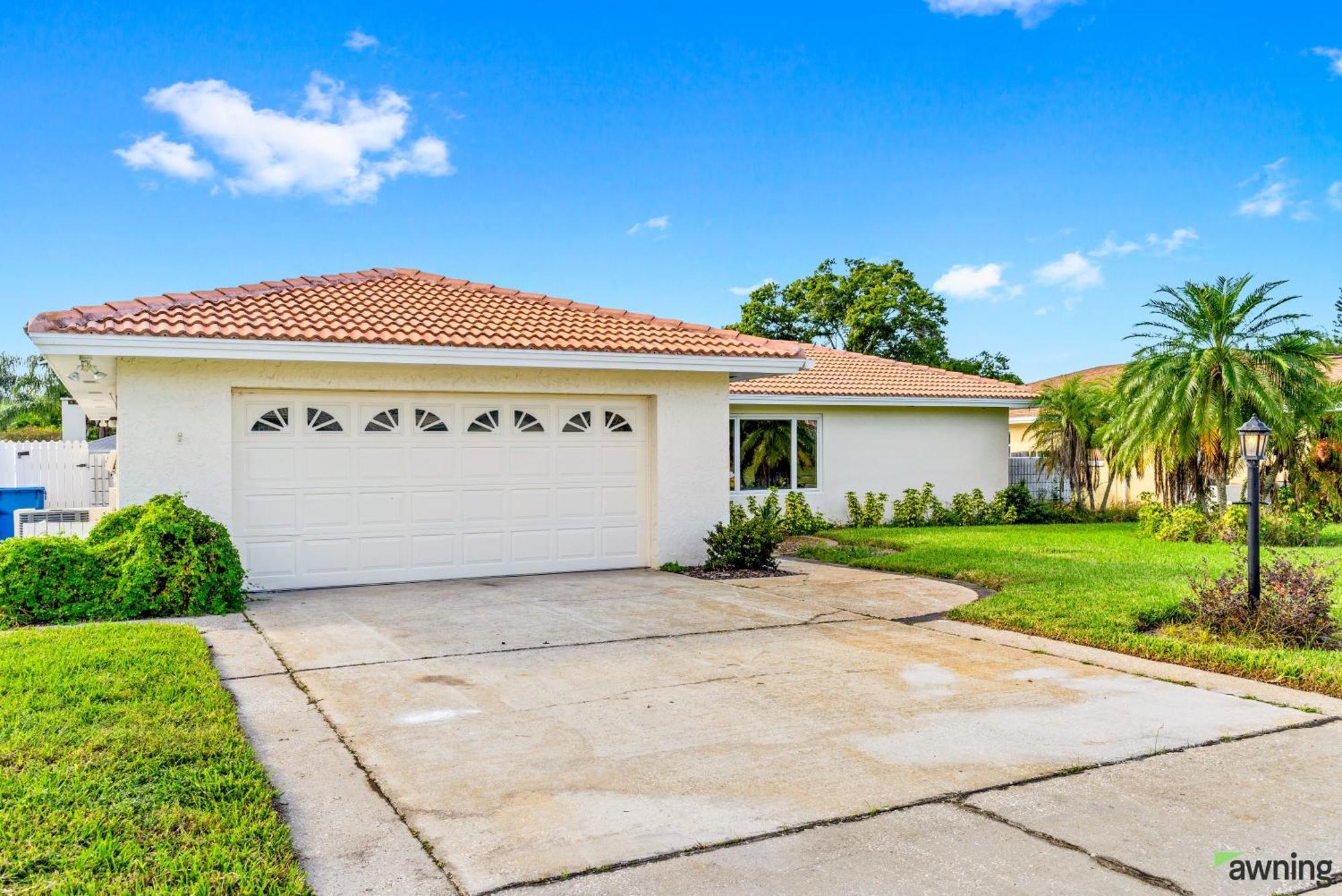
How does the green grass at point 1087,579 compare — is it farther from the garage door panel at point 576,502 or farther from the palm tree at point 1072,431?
the garage door panel at point 576,502

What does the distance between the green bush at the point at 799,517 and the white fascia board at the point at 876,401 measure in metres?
1.87

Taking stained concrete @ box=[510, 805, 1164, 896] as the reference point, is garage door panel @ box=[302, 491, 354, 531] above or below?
above

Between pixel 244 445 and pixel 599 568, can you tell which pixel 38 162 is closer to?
pixel 244 445

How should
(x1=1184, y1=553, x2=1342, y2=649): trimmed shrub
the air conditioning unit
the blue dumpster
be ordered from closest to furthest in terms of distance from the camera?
(x1=1184, y1=553, x2=1342, y2=649): trimmed shrub → the air conditioning unit → the blue dumpster

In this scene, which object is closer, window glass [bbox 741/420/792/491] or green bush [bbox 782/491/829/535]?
green bush [bbox 782/491/829/535]

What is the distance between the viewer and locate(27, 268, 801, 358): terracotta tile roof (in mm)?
9742

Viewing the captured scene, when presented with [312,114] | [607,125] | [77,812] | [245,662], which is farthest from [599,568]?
[312,114]

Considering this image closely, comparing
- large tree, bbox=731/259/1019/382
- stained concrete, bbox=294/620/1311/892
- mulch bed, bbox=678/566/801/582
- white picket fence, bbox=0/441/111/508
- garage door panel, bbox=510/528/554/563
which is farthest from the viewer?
large tree, bbox=731/259/1019/382

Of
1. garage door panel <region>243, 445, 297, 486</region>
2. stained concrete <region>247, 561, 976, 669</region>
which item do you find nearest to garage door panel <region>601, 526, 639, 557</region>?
stained concrete <region>247, 561, 976, 669</region>

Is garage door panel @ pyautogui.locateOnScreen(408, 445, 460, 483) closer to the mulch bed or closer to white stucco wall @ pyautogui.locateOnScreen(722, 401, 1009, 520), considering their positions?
the mulch bed

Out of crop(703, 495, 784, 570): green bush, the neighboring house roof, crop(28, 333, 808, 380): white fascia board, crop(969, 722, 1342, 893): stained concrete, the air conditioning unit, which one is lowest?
crop(969, 722, 1342, 893): stained concrete

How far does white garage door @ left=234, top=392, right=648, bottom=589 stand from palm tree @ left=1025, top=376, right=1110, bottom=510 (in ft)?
40.9

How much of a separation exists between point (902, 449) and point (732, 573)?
9.09 m

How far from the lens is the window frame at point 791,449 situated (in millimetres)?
18438
